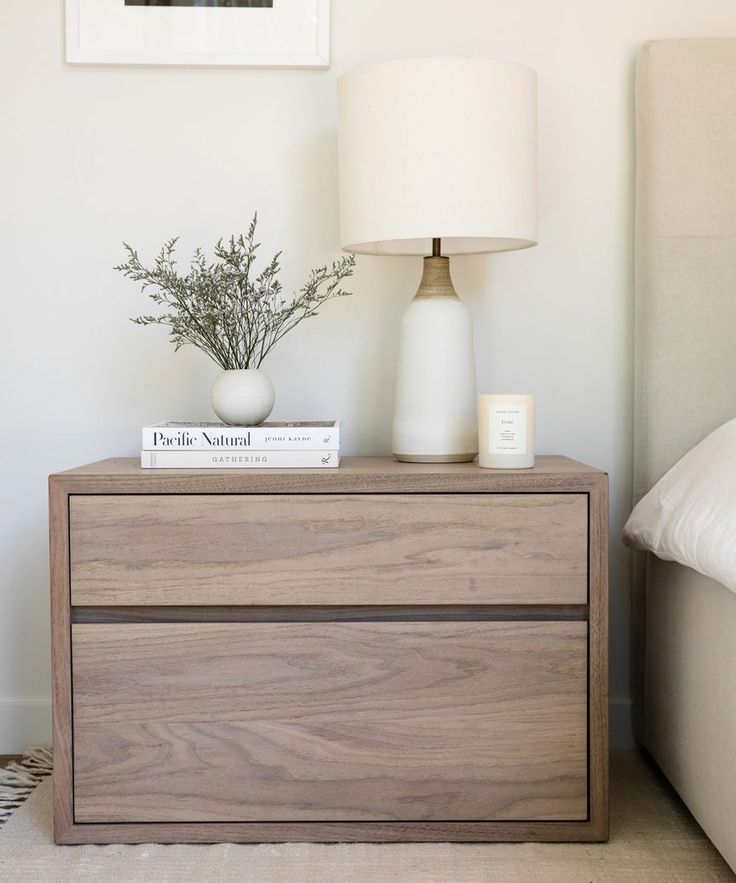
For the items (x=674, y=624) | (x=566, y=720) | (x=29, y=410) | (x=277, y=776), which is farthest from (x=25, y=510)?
(x=674, y=624)

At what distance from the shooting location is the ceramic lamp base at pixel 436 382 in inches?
64.3

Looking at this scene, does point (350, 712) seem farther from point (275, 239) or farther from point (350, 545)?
point (275, 239)

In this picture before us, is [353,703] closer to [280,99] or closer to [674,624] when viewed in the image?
[674,624]

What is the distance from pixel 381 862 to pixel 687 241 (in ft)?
3.92

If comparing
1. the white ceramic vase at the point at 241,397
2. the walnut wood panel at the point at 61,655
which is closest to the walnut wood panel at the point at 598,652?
the white ceramic vase at the point at 241,397

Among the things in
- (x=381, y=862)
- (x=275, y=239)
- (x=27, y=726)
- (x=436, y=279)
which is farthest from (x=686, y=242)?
(x=27, y=726)

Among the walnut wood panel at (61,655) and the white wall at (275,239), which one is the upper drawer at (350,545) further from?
the white wall at (275,239)

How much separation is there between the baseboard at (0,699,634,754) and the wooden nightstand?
0.46 metres

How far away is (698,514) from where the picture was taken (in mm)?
1406

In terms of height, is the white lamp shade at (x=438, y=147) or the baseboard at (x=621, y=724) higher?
the white lamp shade at (x=438, y=147)

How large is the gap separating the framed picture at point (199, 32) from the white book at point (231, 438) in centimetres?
77

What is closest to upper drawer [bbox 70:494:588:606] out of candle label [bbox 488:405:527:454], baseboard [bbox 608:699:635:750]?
candle label [bbox 488:405:527:454]

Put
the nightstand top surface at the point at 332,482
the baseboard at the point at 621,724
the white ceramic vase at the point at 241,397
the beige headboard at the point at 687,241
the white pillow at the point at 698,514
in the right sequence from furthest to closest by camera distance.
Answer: the baseboard at the point at 621,724 < the beige headboard at the point at 687,241 < the white ceramic vase at the point at 241,397 < the nightstand top surface at the point at 332,482 < the white pillow at the point at 698,514

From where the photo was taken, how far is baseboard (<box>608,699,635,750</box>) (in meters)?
1.91
